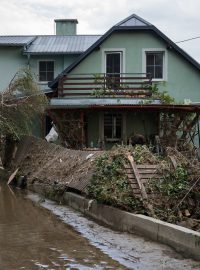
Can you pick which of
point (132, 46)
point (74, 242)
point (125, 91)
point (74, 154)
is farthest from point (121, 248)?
point (132, 46)

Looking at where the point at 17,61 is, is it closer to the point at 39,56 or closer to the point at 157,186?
the point at 39,56

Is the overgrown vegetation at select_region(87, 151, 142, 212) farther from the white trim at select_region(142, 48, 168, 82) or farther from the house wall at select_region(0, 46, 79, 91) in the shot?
the house wall at select_region(0, 46, 79, 91)

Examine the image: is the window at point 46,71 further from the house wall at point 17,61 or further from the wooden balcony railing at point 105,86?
the wooden balcony railing at point 105,86

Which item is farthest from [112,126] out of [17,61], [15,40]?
[15,40]

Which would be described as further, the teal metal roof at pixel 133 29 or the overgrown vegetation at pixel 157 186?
the teal metal roof at pixel 133 29

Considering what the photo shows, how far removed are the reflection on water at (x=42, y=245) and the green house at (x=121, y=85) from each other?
28.9ft

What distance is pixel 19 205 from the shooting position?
1414 cm

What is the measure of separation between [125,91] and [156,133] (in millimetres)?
2341

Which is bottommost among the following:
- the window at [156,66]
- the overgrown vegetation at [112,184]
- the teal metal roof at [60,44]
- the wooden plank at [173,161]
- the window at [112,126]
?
the overgrown vegetation at [112,184]

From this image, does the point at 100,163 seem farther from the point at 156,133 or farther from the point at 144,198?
the point at 156,133

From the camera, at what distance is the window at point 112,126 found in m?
23.5

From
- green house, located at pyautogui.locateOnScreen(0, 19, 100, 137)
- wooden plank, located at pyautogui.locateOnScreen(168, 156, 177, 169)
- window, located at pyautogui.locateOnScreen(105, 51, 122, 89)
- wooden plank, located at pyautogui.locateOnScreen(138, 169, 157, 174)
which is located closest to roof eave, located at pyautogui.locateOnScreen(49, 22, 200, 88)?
window, located at pyautogui.locateOnScreen(105, 51, 122, 89)

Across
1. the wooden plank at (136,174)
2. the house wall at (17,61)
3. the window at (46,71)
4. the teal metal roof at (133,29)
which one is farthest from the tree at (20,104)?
the wooden plank at (136,174)

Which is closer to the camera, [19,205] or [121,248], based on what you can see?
[121,248]
